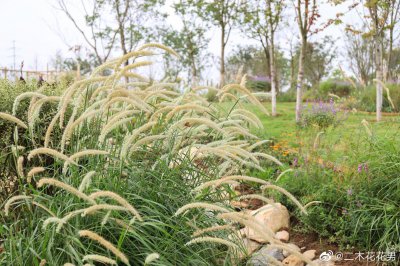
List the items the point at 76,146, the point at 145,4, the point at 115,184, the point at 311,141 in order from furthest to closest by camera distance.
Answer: the point at 145,4, the point at 311,141, the point at 76,146, the point at 115,184

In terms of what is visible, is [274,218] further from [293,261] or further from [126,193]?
[126,193]

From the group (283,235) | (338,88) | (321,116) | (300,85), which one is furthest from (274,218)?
(338,88)

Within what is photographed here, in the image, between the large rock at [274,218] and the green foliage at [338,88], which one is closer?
the large rock at [274,218]

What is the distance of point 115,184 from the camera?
9.12 feet

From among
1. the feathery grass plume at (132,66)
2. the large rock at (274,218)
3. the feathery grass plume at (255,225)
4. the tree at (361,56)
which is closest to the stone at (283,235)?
the large rock at (274,218)

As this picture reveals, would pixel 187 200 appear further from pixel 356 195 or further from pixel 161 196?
pixel 356 195

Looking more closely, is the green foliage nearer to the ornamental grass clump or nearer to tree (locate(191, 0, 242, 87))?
tree (locate(191, 0, 242, 87))

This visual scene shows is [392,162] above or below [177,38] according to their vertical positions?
below

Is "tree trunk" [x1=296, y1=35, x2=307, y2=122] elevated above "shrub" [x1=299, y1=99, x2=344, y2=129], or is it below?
above

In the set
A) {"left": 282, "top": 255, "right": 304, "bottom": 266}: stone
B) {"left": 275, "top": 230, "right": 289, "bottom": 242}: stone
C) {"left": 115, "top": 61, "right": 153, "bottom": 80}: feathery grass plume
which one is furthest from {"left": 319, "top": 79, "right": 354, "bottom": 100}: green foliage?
{"left": 115, "top": 61, "right": 153, "bottom": 80}: feathery grass plume

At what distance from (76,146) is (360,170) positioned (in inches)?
94.4

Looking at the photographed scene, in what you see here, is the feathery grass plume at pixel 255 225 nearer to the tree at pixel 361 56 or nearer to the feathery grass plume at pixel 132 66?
the feathery grass plume at pixel 132 66

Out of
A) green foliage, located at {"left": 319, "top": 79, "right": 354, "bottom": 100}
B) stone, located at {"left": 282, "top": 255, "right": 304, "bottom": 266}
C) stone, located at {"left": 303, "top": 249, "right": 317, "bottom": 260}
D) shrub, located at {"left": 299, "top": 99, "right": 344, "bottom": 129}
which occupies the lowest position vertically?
stone, located at {"left": 282, "top": 255, "right": 304, "bottom": 266}

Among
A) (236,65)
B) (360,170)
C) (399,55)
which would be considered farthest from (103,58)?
(399,55)
